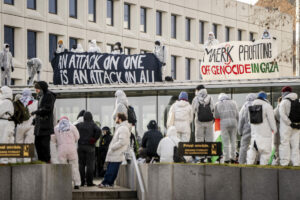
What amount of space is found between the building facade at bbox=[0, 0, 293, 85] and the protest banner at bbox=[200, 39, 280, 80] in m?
20.4

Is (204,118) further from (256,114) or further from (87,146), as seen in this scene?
(87,146)

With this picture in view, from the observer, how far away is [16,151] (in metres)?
17.8

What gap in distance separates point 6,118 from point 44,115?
76 cm

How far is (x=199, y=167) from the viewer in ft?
62.1

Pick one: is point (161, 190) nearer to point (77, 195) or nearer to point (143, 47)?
point (77, 195)

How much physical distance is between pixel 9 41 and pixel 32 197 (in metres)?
37.9

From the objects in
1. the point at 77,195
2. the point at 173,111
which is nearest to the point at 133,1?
the point at 173,111

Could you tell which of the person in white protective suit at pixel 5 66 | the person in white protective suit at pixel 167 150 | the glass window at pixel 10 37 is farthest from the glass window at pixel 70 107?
the glass window at pixel 10 37

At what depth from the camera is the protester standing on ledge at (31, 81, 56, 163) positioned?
65.3 feet

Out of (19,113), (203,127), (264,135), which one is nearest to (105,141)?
(203,127)

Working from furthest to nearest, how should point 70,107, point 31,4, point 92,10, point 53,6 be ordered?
point 92,10
point 53,6
point 31,4
point 70,107

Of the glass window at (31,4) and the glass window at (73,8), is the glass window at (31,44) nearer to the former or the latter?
the glass window at (31,4)

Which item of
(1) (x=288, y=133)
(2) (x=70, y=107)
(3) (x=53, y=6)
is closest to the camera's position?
(1) (x=288, y=133)

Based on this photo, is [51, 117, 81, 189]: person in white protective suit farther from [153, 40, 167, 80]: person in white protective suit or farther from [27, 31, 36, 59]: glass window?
[27, 31, 36, 59]: glass window
